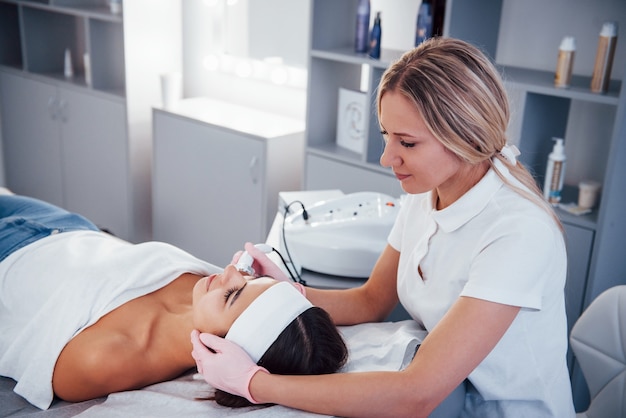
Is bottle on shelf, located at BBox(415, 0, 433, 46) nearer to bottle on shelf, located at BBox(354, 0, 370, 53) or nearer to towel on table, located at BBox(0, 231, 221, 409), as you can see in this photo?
bottle on shelf, located at BBox(354, 0, 370, 53)

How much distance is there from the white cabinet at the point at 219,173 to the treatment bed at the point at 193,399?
1475 millimetres

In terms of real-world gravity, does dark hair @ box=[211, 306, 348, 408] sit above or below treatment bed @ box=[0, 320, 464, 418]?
above

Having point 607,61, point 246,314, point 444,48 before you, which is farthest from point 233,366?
point 607,61

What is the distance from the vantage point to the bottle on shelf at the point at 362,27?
2.40 metres

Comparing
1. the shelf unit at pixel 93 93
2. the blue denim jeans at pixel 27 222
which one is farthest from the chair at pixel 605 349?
the shelf unit at pixel 93 93

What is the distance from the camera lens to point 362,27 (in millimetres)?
2430

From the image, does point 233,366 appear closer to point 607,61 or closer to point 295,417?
point 295,417

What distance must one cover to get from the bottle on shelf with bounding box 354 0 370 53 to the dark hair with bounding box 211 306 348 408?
1.41 meters

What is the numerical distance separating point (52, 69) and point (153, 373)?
2.96m

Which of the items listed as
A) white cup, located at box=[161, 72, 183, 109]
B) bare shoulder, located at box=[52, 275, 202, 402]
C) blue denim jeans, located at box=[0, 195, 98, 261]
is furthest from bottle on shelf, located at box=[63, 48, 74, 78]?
bare shoulder, located at box=[52, 275, 202, 402]

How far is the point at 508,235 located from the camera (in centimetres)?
117

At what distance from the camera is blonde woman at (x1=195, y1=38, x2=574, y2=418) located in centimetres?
113

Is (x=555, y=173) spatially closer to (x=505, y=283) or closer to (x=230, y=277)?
(x=505, y=283)

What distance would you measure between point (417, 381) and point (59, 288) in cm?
84
